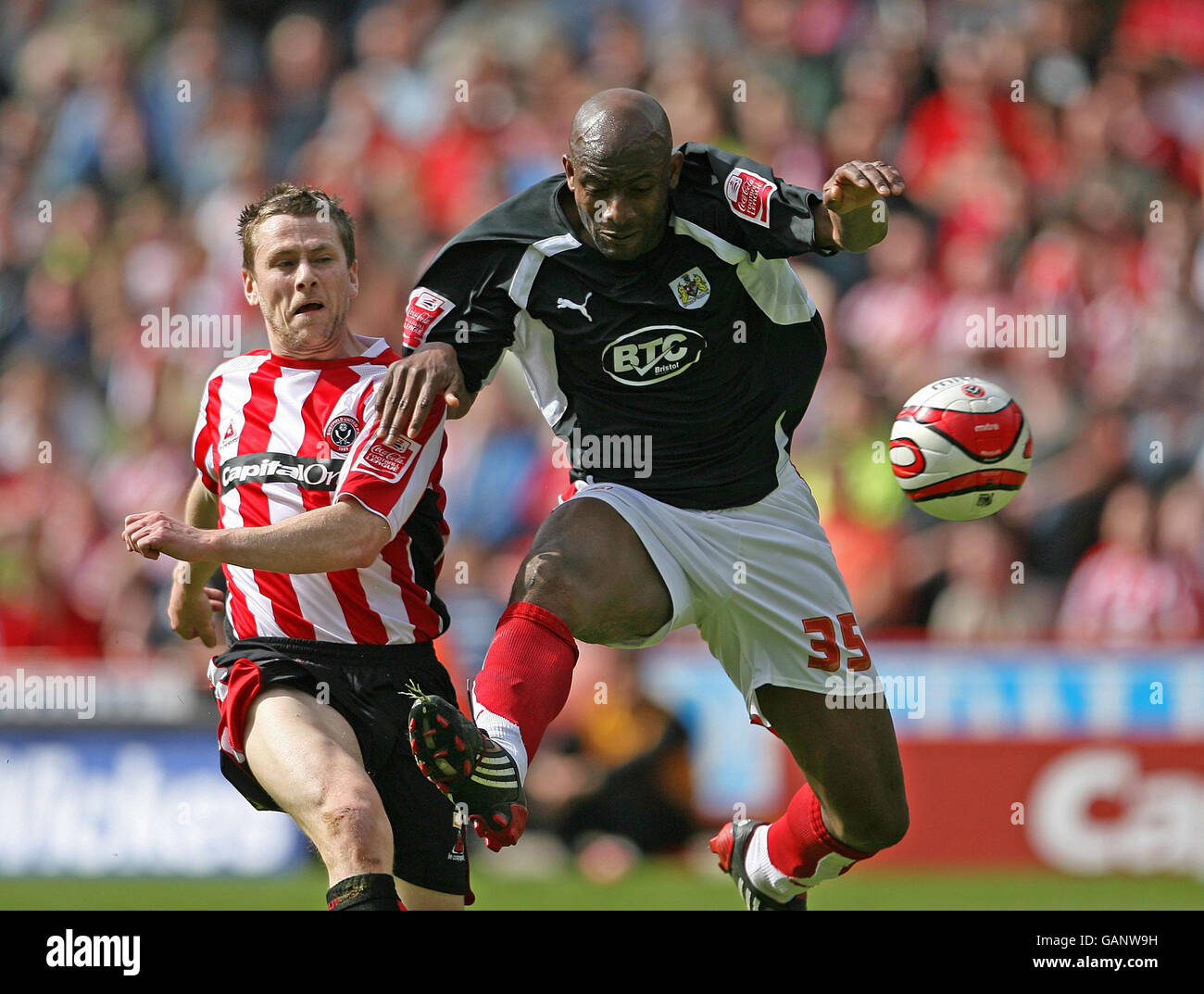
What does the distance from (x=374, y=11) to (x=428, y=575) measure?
29.9 ft

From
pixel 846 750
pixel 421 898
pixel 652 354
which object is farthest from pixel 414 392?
pixel 846 750

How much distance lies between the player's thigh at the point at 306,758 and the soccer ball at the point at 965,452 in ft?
7.42

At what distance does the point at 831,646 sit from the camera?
554 centimetres

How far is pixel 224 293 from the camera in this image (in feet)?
38.3

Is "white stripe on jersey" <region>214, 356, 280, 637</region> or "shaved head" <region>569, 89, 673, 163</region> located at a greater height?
"shaved head" <region>569, 89, 673, 163</region>

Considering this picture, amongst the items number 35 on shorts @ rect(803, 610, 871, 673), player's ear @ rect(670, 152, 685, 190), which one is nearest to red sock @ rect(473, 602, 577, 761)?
number 35 on shorts @ rect(803, 610, 871, 673)

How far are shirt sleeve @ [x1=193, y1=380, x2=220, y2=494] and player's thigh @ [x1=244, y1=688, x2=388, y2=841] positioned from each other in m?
0.85

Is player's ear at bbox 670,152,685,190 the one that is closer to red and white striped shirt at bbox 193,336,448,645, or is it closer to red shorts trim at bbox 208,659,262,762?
red and white striped shirt at bbox 193,336,448,645

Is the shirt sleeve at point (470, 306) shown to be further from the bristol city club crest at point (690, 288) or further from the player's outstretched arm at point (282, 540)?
the player's outstretched arm at point (282, 540)

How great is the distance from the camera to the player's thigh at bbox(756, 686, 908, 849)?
219 inches

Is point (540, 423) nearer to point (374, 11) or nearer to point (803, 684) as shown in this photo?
point (374, 11)

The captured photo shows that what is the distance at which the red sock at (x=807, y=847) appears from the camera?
19.2 feet

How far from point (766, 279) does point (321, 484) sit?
163 cm

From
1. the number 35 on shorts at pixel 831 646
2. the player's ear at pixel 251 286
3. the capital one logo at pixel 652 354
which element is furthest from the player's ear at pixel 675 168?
the number 35 on shorts at pixel 831 646
